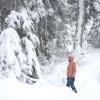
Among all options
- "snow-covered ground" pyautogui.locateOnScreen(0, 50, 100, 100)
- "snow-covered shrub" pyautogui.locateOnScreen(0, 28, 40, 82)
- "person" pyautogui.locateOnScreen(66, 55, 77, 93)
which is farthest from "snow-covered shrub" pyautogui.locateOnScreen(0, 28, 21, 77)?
"person" pyautogui.locateOnScreen(66, 55, 77, 93)

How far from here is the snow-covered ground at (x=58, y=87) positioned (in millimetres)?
11414

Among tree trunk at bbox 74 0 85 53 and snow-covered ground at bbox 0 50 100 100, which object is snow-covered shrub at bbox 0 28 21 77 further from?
tree trunk at bbox 74 0 85 53

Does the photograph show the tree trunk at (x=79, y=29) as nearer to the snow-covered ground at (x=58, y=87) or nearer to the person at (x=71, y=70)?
the snow-covered ground at (x=58, y=87)

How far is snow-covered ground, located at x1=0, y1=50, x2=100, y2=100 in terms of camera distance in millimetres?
11414

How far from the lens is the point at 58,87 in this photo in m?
14.3

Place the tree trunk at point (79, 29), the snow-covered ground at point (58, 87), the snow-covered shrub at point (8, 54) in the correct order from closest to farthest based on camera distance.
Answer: the snow-covered ground at point (58, 87)
the snow-covered shrub at point (8, 54)
the tree trunk at point (79, 29)

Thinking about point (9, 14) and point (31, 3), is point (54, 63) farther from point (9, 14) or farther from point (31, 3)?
point (9, 14)

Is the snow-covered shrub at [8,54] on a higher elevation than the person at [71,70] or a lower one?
higher

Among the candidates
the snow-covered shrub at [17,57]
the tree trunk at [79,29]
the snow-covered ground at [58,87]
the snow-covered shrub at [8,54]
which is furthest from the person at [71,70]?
the tree trunk at [79,29]

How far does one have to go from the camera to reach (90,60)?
867 inches

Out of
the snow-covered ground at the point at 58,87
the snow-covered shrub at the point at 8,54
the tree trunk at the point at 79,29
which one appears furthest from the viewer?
the tree trunk at the point at 79,29

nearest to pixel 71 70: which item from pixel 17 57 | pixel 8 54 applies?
pixel 17 57

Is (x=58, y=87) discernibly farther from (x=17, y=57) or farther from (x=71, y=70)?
(x=17, y=57)

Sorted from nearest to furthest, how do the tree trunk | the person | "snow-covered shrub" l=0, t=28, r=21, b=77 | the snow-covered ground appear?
the snow-covered ground
"snow-covered shrub" l=0, t=28, r=21, b=77
the person
the tree trunk
